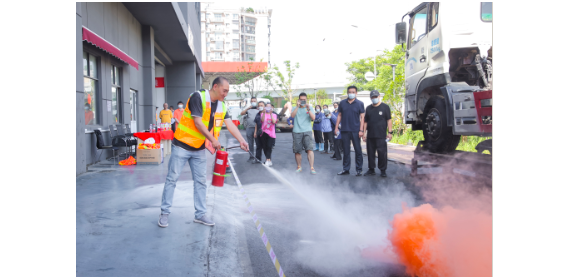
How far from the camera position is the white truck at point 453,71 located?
5746 millimetres

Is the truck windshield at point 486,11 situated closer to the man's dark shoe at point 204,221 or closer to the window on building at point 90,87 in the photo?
the man's dark shoe at point 204,221

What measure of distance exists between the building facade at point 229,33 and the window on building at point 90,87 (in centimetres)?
9407

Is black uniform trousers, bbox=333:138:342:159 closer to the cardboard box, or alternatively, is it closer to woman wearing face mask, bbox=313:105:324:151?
woman wearing face mask, bbox=313:105:324:151

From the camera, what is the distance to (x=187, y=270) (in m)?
3.19

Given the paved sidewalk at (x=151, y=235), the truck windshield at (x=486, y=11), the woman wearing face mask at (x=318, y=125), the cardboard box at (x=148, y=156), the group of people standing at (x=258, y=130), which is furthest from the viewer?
the woman wearing face mask at (x=318, y=125)

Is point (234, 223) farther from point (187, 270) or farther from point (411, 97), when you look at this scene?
point (411, 97)

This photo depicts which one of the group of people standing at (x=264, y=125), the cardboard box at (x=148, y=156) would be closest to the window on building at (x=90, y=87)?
the cardboard box at (x=148, y=156)

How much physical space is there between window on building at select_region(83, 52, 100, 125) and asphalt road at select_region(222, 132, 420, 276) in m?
4.90

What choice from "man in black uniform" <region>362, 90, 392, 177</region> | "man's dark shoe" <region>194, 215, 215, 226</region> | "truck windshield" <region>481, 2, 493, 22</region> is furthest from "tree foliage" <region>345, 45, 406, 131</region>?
"man's dark shoe" <region>194, 215, 215, 226</region>

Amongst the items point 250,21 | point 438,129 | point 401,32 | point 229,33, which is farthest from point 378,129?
point 250,21

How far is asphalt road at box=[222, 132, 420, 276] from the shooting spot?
3311mm

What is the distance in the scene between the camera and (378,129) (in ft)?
27.3

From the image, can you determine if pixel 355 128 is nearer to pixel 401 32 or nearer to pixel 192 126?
pixel 401 32

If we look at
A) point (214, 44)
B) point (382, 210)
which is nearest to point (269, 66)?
point (382, 210)
